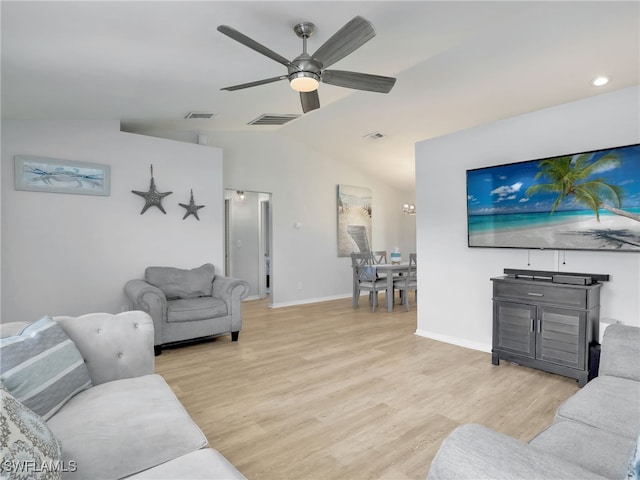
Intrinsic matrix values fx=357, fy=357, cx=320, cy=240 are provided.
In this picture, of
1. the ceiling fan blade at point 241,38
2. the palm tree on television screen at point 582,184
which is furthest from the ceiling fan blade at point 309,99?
the palm tree on television screen at point 582,184

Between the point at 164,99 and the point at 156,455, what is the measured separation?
3472 mm

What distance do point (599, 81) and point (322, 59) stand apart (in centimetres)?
313

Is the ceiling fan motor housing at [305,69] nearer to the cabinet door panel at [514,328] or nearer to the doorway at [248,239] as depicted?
the cabinet door panel at [514,328]

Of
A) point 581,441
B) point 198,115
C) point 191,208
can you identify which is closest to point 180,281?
point 191,208

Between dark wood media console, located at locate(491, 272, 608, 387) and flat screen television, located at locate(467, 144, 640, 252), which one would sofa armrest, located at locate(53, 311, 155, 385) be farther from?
flat screen television, located at locate(467, 144, 640, 252)

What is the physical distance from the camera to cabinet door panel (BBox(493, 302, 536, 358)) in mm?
3195

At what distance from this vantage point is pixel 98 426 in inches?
55.3

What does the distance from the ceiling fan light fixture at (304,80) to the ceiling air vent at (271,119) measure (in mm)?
2501

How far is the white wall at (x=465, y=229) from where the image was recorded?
300 cm

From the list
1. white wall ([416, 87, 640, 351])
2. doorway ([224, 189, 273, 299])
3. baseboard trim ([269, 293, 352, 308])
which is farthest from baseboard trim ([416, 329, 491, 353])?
doorway ([224, 189, 273, 299])

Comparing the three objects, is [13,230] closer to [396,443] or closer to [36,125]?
[36,125]

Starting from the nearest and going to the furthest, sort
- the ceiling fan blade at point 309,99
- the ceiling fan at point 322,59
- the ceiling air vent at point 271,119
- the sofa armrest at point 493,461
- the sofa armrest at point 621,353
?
1. the sofa armrest at point 493,461
2. the sofa armrest at point 621,353
3. the ceiling fan at point 322,59
4. the ceiling fan blade at point 309,99
5. the ceiling air vent at point 271,119

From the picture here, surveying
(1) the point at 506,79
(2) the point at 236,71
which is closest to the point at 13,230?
(2) the point at 236,71

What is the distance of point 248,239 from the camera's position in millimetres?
7574
